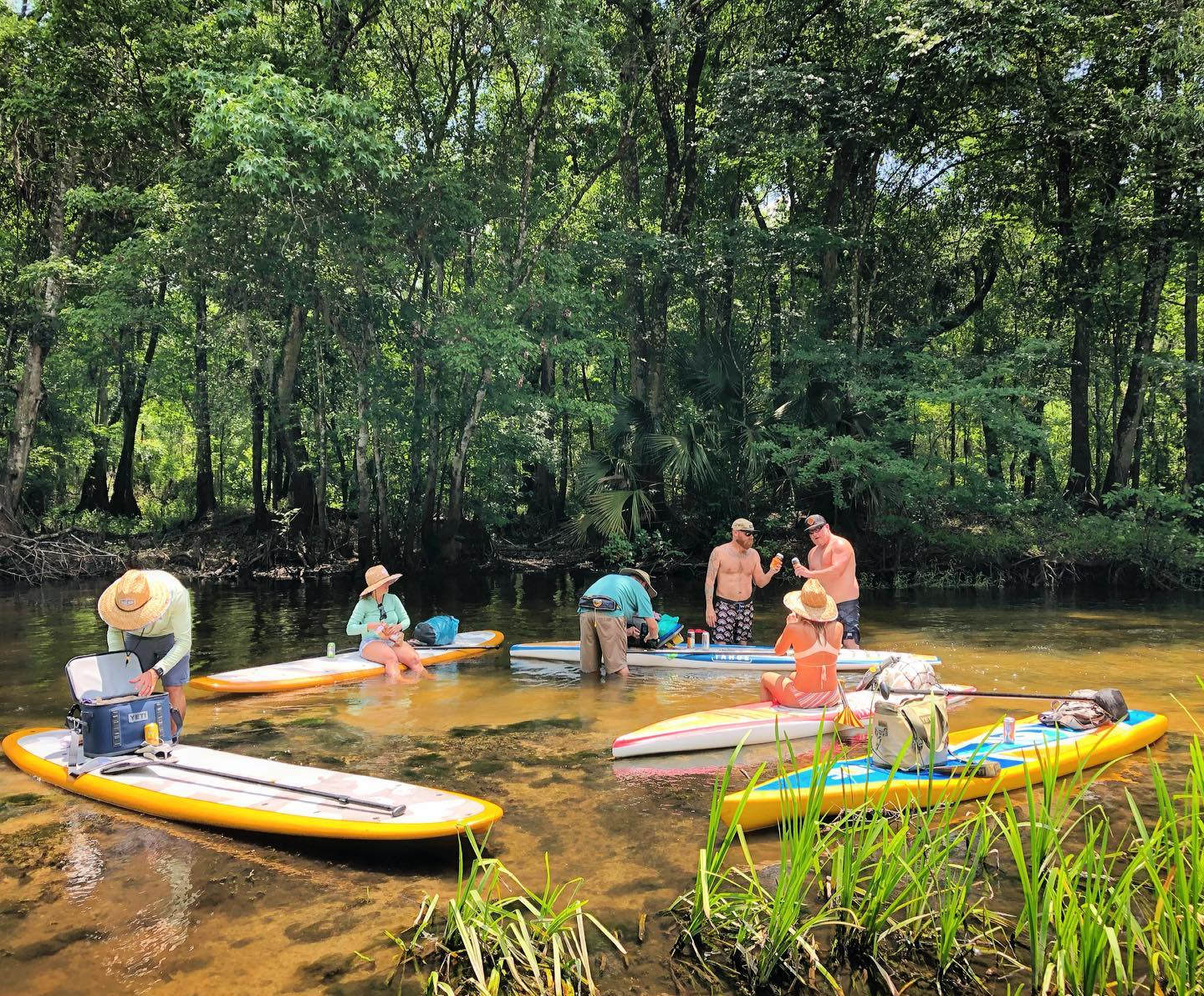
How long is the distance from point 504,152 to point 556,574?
986 cm

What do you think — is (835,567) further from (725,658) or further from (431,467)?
(431,467)

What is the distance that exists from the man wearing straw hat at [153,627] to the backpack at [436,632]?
4815 millimetres

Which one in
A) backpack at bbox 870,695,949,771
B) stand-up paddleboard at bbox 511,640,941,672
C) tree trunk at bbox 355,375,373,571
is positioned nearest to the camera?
backpack at bbox 870,695,949,771

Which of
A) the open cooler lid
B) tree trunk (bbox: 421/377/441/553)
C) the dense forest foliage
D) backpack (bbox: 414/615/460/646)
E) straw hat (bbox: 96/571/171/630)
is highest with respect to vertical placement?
the dense forest foliage

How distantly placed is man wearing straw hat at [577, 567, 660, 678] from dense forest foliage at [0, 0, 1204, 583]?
7419mm

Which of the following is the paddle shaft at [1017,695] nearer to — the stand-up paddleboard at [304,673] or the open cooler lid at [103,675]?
the open cooler lid at [103,675]

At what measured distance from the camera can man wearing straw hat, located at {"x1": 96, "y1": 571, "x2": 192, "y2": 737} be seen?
5.70m

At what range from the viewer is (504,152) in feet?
62.3

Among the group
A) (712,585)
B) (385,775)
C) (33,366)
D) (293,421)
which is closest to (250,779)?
(385,775)

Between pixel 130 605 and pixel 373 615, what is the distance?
4008mm

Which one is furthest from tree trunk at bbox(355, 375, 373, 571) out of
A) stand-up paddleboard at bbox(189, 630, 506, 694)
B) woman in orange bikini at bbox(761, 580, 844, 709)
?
woman in orange bikini at bbox(761, 580, 844, 709)

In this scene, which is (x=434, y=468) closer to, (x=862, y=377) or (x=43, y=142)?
(x=862, y=377)

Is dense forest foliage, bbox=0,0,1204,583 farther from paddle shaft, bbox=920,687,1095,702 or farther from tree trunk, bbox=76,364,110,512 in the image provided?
paddle shaft, bbox=920,687,1095,702

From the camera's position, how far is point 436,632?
10961 mm
